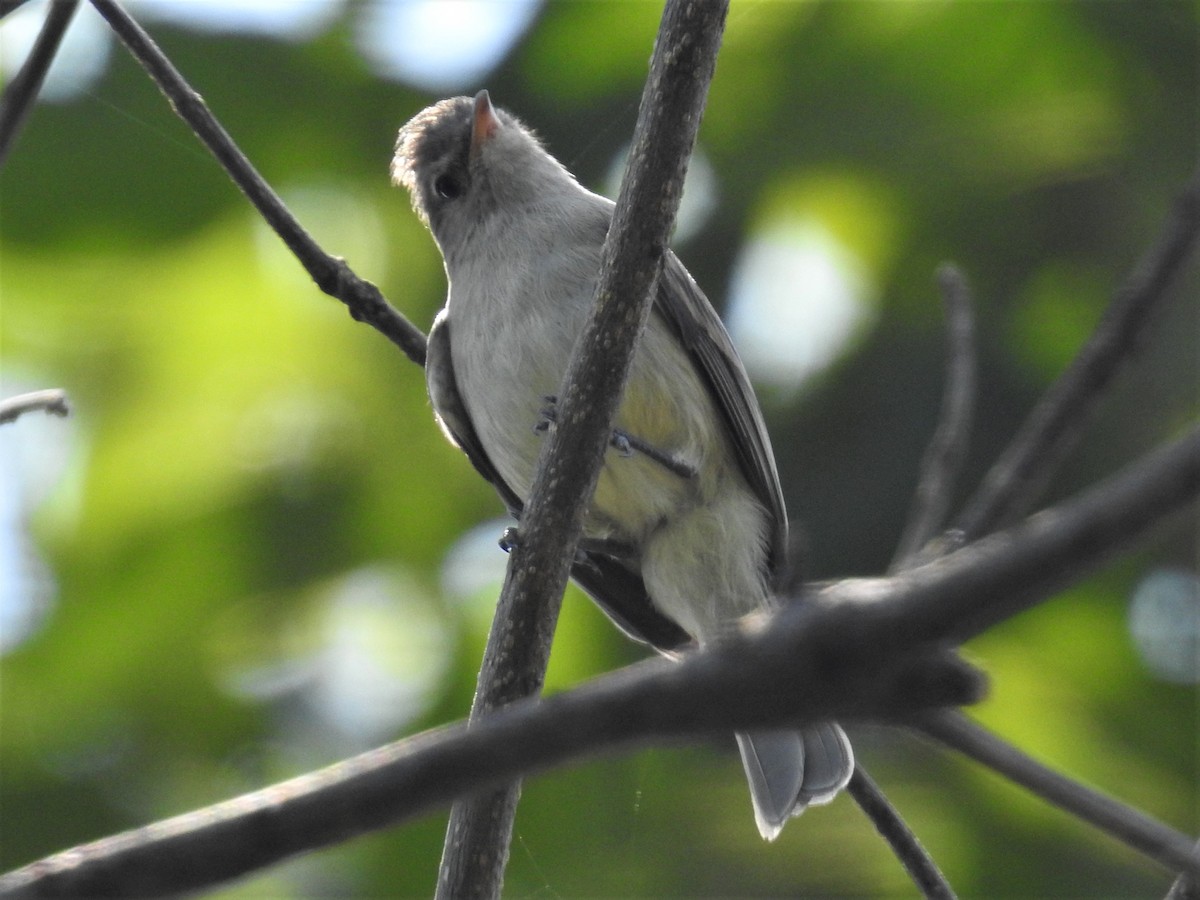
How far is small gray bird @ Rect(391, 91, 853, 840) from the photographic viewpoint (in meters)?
3.46

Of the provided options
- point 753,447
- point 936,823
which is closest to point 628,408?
point 753,447

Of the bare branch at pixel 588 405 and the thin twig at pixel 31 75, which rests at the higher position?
the thin twig at pixel 31 75

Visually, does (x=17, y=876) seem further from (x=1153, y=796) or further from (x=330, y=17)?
(x=330, y=17)

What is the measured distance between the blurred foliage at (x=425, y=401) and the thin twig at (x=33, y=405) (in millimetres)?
3176

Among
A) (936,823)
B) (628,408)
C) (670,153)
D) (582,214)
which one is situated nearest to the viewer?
(670,153)

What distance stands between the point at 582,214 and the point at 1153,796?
3366mm


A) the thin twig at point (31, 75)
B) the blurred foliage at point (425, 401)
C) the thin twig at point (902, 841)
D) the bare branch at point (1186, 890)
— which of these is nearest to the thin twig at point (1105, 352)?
the bare branch at point (1186, 890)

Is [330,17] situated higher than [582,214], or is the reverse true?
[330,17]

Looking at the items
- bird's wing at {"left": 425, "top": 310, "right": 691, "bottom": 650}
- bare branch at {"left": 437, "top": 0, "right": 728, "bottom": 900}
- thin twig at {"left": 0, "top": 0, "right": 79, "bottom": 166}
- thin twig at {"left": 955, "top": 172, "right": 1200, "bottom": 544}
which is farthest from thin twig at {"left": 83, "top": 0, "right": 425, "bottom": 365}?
thin twig at {"left": 955, "top": 172, "right": 1200, "bottom": 544}

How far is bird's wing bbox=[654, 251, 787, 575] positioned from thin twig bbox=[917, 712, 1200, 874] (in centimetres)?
268

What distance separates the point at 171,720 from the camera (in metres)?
5.44

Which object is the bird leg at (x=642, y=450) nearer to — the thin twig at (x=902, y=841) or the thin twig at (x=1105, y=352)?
the thin twig at (x=902, y=841)

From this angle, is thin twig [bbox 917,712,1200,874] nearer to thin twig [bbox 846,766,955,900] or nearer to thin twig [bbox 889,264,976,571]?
thin twig [bbox 889,264,976,571]

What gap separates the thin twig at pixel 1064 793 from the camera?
0.84 metres
